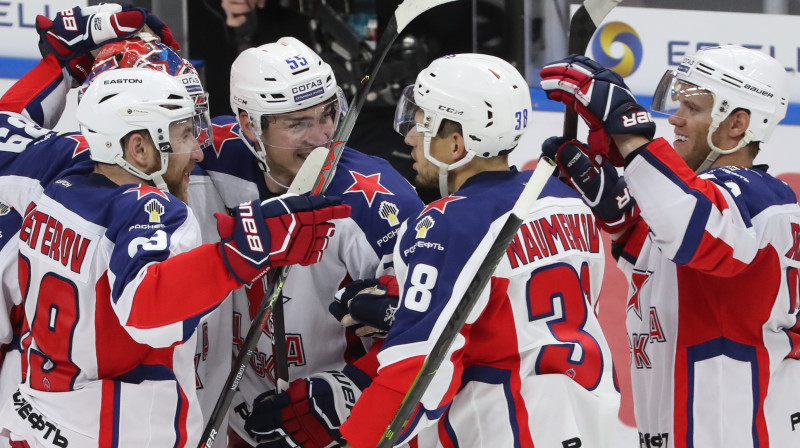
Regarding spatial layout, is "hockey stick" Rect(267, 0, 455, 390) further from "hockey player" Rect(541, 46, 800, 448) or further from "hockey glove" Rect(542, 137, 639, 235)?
"hockey glove" Rect(542, 137, 639, 235)

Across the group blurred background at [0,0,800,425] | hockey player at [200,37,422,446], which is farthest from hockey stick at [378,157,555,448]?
blurred background at [0,0,800,425]

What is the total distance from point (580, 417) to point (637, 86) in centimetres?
236

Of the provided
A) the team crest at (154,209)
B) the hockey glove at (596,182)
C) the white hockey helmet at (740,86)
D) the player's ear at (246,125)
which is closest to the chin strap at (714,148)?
the white hockey helmet at (740,86)

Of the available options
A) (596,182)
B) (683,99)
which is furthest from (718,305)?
(683,99)

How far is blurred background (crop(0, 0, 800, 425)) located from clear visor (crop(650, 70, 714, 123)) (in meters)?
1.41

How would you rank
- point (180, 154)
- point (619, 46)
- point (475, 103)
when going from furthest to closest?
point (619, 46)
point (180, 154)
point (475, 103)

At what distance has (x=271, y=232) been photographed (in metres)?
2.20

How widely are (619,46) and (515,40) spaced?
0.43 m

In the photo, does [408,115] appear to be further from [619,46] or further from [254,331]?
[619,46]

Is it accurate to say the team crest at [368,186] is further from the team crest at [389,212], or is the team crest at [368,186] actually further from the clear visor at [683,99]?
the clear visor at [683,99]

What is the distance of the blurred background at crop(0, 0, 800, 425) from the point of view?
431 cm

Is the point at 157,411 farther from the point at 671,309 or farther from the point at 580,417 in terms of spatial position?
the point at 671,309

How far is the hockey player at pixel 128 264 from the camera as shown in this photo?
7.20 ft

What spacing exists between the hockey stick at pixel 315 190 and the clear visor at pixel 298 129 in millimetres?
227
